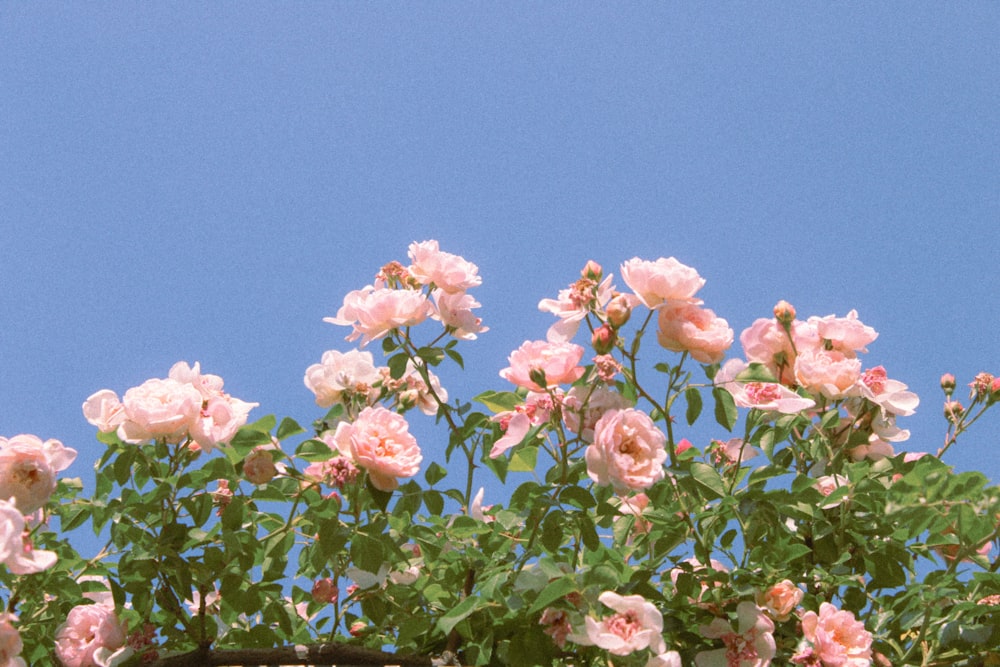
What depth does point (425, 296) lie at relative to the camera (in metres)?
2.17

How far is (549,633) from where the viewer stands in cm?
189

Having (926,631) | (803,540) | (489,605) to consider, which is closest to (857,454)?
(803,540)

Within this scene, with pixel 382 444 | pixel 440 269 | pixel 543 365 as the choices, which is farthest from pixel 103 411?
pixel 543 365

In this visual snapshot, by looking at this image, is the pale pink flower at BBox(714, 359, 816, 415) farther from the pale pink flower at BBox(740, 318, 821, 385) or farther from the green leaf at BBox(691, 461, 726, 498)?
the green leaf at BBox(691, 461, 726, 498)

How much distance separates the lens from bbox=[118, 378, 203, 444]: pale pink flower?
6.34 ft

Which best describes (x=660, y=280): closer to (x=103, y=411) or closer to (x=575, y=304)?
(x=575, y=304)

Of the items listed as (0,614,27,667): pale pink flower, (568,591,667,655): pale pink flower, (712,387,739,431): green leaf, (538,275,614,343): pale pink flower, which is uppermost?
(538,275,614,343): pale pink flower

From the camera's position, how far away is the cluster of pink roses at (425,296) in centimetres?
214

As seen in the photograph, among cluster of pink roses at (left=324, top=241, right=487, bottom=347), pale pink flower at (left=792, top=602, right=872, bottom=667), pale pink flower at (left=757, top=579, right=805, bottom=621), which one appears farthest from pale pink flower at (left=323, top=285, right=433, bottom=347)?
pale pink flower at (left=792, top=602, right=872, bottom=667)

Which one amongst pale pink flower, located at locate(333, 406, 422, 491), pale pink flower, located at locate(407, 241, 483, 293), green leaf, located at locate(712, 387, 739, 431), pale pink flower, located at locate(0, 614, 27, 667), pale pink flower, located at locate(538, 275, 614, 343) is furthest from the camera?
pale pink flower, located at locate(407, 241, 483, 293)

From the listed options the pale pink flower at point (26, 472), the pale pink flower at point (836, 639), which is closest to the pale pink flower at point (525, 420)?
the pale pink flower at point (836, 639)

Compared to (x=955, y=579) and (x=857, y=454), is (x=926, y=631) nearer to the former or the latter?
(x=955, y=579)

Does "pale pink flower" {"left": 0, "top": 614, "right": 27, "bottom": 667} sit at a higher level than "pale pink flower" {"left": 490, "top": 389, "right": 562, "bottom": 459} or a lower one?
lower

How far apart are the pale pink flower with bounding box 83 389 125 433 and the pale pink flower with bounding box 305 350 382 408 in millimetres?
395
